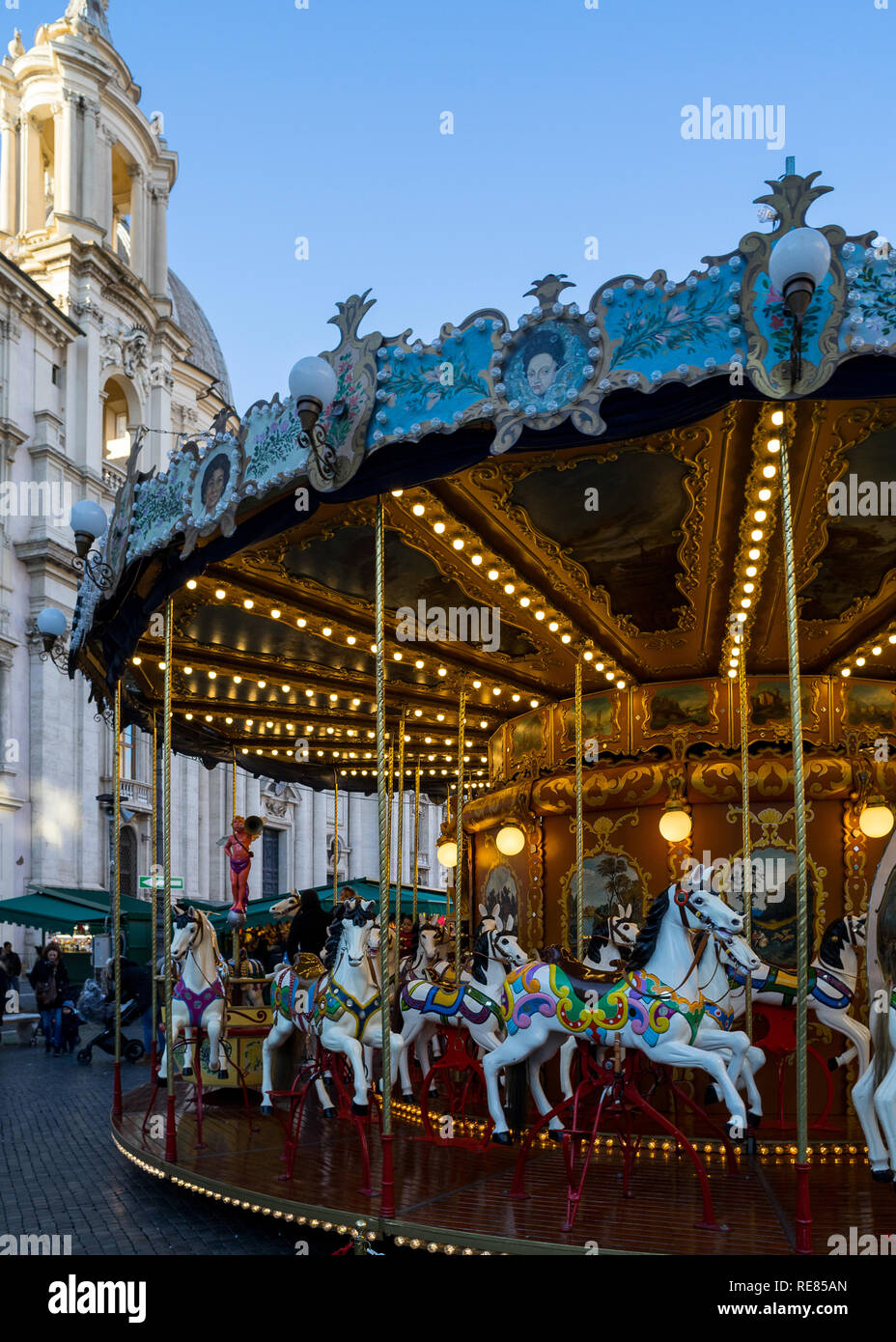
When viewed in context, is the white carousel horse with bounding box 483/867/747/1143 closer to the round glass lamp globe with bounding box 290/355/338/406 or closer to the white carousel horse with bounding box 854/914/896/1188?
the white carousel horse with bounding box 854/914/896/1188

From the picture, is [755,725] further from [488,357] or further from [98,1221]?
[98,1221]

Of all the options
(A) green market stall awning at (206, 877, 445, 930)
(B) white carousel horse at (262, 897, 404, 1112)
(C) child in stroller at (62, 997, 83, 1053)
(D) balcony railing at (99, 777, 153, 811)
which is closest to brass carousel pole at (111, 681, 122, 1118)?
(B) white carousel horse at (262, 897, 404, 1112)

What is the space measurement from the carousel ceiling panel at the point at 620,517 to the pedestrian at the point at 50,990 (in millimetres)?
15753

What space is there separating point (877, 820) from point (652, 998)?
521 centimetres

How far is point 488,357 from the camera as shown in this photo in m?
7.05

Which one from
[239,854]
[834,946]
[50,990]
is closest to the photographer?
[834,946]

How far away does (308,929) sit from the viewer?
43.5ft

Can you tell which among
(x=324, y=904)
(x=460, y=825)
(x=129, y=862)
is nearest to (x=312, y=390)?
(x=460, y=825)

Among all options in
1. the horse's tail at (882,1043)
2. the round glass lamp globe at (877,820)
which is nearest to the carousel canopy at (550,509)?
the round glass lamp globe at (877,820)

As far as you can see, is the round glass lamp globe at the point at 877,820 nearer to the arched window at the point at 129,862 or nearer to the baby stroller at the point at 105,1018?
the baby stroller at the point at 105,1018

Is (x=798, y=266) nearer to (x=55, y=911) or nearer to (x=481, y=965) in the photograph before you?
(x=481, y=965)

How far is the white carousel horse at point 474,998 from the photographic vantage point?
9.88 m

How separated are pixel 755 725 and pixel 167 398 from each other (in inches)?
1410

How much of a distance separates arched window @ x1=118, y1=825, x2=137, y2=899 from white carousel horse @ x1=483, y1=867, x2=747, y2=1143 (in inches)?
1311
